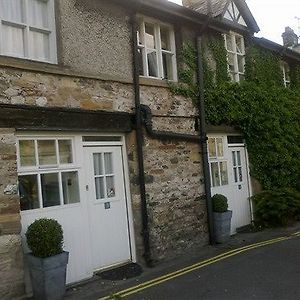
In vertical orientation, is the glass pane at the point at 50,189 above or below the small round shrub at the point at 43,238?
above

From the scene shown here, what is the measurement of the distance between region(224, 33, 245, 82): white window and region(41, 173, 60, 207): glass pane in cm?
626

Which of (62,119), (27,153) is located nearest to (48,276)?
(27,153)

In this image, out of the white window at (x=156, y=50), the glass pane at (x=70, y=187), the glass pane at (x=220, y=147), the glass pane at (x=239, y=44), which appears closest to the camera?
the glass pane at (x=70, y=187)

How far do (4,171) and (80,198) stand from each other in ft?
5.16

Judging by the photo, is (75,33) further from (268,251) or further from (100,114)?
(268,251)

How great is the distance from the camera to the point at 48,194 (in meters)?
6.89

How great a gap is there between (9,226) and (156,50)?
5.05 meters

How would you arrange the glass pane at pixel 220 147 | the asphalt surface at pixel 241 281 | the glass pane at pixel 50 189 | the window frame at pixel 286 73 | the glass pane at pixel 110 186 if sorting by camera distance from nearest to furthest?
1. the asphalt surface at pixel 241 281
2. the glass pane at pixel 50 189
3. the glass pane at pixel 110 186
4. the glass pane at pixel 220 147
5. the window frame at pixel 286 73

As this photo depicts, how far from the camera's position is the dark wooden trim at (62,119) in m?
6.27

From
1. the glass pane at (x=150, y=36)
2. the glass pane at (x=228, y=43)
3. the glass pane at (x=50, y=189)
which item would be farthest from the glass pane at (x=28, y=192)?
the glass pane at (x=228, y=43)

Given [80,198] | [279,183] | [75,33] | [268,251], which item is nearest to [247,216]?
[279,183]

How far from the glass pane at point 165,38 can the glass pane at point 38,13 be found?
10.1ft

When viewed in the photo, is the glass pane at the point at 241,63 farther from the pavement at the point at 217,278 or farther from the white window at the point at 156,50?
the pavement at the point at 217,278

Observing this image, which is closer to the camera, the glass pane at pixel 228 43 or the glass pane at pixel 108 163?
the glass pane at pixel 108 163
